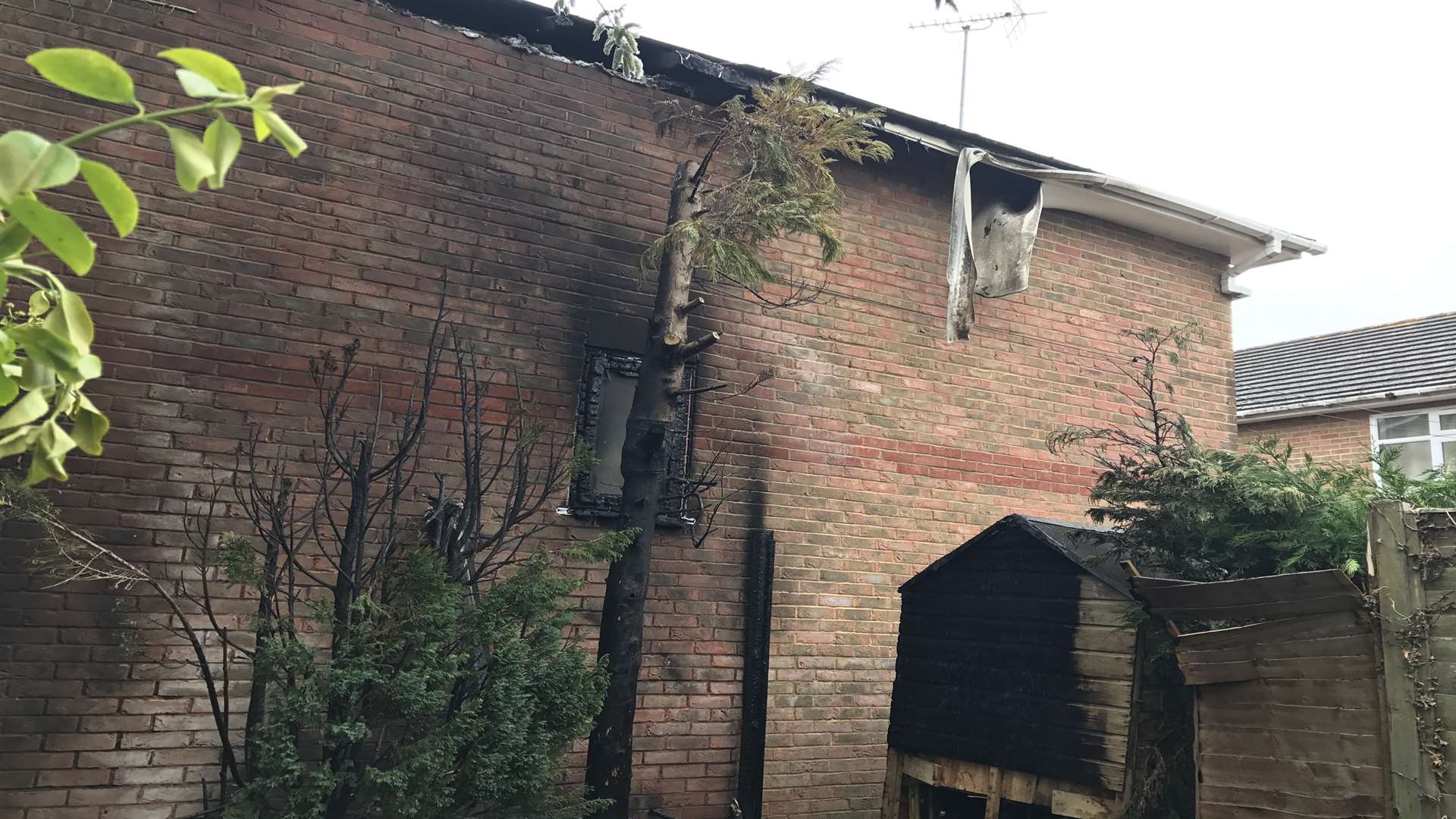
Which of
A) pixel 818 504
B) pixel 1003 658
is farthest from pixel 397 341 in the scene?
pixel 1003 658

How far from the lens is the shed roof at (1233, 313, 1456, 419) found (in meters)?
15.5

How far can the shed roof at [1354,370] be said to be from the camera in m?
15.5

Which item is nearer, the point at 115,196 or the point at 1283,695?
the point at 115,196

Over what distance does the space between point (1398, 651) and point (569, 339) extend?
5.15 metres

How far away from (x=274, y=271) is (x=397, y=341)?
853 mm

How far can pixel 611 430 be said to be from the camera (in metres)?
7.23

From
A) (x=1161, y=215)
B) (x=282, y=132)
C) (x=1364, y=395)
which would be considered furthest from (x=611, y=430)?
(x=1364, y=395)

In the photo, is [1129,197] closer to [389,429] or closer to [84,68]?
[389,429]

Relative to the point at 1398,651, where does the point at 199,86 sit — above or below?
above

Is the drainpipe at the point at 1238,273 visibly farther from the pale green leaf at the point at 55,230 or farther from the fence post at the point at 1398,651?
the pale green leaf at the point at 55,230

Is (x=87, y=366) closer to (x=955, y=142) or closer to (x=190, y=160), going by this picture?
(x=190, y=160)

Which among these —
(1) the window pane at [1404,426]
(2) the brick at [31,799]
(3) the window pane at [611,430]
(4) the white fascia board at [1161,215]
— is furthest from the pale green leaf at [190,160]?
(1) the window pane at [1404,426]

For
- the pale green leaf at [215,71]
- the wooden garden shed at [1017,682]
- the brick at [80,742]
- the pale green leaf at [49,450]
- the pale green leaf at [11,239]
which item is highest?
the pale green leaf at [215,71]

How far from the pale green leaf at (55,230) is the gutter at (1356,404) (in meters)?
15.1
